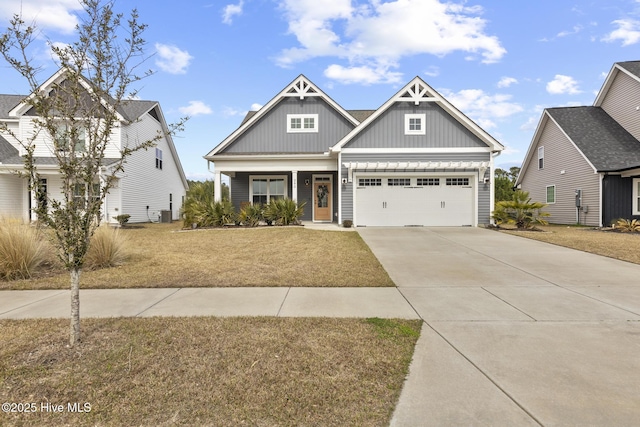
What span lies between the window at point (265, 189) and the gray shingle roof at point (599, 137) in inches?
656

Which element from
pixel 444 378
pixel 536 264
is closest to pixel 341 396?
pixel 444 378

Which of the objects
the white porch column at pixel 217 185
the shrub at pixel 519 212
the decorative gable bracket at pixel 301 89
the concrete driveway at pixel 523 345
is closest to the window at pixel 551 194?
the shrub at pixel 519 212

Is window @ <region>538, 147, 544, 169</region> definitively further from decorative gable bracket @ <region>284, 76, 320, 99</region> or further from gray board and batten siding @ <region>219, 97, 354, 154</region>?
decorative gable bracket @ <region>284, 76, 320, 99</region>

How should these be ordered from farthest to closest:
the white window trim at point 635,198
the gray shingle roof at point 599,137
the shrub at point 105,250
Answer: the gray shingle roof at point 599,137 → the white window trim at point 635,198 → the shrub at point 105,250

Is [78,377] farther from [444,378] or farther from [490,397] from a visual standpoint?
[490,397]

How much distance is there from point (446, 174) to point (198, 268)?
12.7 m

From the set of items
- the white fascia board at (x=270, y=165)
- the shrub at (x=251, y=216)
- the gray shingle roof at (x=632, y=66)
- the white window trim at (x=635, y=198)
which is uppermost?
the gray shingle roof at (x=632, y=66)

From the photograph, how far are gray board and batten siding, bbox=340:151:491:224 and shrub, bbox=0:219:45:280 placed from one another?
459 inches

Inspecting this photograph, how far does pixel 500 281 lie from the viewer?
6176mm

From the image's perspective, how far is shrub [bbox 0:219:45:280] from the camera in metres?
6.36

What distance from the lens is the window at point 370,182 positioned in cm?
1619

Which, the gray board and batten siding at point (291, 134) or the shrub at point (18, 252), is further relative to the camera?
the gray board and batten siding at point (291, 134)

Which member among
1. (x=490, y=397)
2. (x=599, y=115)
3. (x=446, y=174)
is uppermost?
(x=599, y=115)

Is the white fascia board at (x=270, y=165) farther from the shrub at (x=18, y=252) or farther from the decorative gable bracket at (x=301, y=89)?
the shrub at (x=18, y=252)
